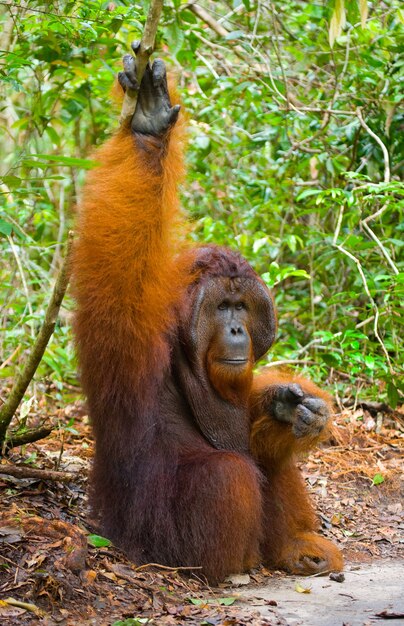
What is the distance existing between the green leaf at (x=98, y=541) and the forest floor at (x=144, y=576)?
0.02 meters

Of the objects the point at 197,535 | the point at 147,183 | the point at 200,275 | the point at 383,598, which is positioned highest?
the point at 147,183

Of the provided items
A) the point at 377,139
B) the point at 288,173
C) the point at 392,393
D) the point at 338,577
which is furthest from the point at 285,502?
the point at 288,173

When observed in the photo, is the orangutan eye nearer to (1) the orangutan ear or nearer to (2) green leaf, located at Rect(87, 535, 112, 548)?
(1) the orangutan ear

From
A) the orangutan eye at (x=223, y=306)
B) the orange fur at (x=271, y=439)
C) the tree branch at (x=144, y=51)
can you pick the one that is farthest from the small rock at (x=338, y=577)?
the tree branch at (x=144, y=51)

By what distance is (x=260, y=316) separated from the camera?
4328 mm

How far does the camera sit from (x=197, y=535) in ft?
12.6

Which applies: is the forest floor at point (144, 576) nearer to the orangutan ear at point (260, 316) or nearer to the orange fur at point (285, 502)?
the orange fur at point (285, 502)

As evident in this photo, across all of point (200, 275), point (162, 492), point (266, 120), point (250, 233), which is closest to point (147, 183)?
point (200, 275)

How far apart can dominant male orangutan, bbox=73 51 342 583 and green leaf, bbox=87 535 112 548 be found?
0.10 m

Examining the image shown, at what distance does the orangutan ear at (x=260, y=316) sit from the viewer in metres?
4.26

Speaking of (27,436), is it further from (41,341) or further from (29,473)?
(41,341)

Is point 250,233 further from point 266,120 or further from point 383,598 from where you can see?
point 383,598

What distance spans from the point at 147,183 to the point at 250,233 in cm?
489

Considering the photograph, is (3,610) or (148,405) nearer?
(3,610)
